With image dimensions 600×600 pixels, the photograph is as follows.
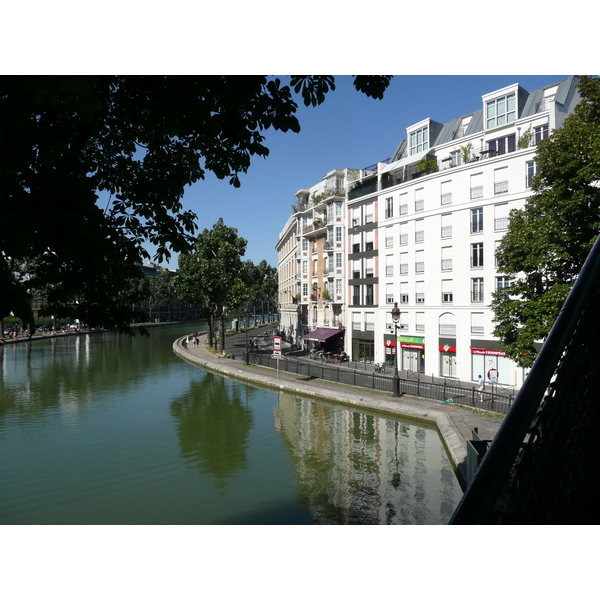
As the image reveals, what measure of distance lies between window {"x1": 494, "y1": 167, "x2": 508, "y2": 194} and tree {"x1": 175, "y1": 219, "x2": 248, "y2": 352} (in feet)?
87.6

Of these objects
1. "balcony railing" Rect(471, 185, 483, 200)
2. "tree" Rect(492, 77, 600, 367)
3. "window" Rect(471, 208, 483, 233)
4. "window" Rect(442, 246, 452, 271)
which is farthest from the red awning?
"tree" Rect(492, 77, 600, 367)

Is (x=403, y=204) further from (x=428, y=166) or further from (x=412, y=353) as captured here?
(x=412, y=353)

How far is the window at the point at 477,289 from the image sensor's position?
2798 centimetres

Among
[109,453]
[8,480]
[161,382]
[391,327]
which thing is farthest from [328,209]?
[8,480]

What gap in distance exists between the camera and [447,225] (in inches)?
1181

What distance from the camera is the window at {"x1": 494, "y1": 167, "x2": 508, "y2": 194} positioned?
26453 mm

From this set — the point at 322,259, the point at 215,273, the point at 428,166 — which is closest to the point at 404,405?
the point at 428,166

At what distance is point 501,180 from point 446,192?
3.96 meters

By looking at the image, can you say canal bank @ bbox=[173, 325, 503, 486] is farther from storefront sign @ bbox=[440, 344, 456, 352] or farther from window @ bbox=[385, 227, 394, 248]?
window @ bbox=[385, 227, 394, 248]

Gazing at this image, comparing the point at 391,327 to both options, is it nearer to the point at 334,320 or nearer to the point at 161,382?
the point at 334,320

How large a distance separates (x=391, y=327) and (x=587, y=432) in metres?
31.5

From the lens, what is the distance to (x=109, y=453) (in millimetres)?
15633

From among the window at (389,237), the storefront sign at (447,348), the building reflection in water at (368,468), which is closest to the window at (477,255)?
the storefront sign at (447,348)

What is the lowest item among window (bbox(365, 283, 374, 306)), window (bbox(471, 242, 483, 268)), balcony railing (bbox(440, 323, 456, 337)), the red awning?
the red awning
